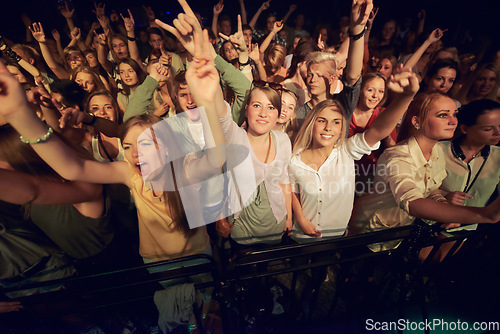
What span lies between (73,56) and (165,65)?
8.45 ft

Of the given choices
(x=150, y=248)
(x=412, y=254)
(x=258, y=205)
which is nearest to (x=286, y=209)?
(x=258, y=205)

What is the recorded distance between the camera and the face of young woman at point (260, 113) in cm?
172

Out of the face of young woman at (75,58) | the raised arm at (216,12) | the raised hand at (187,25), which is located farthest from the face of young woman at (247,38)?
the face of young woman at (75,58)

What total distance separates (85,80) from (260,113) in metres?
2.57

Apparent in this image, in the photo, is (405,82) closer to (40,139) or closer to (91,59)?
(40,139)

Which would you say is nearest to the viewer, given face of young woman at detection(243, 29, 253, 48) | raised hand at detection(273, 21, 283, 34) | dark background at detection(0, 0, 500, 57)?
face of young woman at detection(243, 29, 253, 48)

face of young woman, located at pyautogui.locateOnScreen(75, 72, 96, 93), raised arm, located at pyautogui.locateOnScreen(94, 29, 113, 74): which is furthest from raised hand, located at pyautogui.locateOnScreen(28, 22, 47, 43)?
face of young woman, located at pyautogui.locateOnScreen(75, 72, 96, 93)

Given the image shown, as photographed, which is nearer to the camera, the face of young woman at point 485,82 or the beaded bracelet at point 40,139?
the beaded bracelet at point 40,139

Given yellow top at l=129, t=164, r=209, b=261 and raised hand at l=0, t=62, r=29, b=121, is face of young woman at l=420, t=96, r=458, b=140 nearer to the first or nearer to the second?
yellow top at l=129, t=164, r=209, b=261

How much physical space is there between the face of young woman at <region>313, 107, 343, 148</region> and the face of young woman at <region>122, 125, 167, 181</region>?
47.2 inches

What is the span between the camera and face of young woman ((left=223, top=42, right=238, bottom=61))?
348 cm

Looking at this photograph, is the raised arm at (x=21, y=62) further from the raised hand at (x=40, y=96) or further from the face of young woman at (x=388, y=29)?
the face of young woman at (x=388, y=29)

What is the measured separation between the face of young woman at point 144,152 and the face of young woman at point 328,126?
1.20m

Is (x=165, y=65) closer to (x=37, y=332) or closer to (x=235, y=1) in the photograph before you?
(x=37, y=332)
